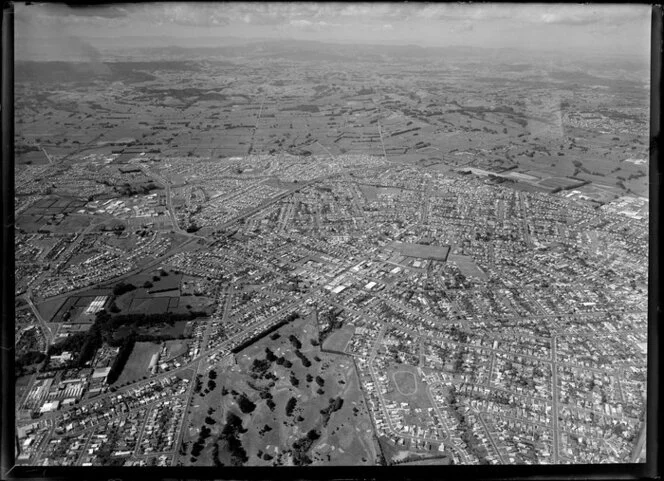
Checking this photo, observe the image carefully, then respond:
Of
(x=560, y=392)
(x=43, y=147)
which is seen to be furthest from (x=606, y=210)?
(x=43, y=147)

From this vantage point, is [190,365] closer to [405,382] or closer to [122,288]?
[122,288]

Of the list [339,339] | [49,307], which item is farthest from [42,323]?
[339,339]

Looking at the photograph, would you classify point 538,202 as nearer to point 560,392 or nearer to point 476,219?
point 476,219

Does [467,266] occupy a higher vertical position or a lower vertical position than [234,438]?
higher

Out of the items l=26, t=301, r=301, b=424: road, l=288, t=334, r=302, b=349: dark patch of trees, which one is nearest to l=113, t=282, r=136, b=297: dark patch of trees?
l=26, t=301, r=301, b=424: road

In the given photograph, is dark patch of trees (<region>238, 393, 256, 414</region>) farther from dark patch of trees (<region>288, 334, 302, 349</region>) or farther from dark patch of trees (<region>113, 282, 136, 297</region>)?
dark patch of trees (<region>113, 282, 136, 297</region>)

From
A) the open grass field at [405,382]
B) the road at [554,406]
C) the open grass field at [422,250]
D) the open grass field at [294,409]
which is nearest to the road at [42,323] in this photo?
the open grass field at [294,409]

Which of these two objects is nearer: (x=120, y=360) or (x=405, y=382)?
(x=405, y=382)
